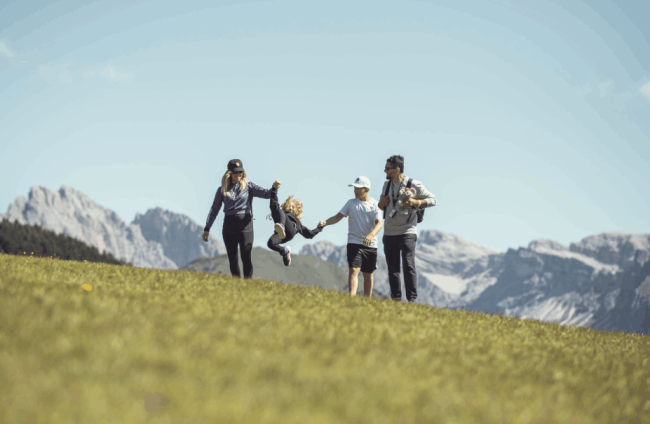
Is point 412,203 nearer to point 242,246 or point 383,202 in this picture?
point 383,202

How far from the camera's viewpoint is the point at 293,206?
1698cm

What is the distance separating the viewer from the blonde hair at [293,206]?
1683 centimetres

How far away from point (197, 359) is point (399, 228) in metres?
10.4

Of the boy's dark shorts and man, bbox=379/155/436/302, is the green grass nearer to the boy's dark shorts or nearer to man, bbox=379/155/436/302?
the boy's dark shorts

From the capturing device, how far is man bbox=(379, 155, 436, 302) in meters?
15.0

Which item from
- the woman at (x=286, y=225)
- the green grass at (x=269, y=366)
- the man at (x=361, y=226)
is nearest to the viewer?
the green grass at (x=269, y=366)

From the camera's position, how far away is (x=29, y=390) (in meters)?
4.21

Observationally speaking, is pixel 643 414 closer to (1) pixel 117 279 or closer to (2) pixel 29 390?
(2) pixel 29 390

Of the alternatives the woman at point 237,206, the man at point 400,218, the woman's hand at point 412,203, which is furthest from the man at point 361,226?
the woman at point 237,206

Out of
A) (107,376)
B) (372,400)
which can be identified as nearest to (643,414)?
(372,400)

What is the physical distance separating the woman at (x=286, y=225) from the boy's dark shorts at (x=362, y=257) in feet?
5.62

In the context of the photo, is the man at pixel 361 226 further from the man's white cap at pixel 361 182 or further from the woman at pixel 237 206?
the woman at pixel 237 206

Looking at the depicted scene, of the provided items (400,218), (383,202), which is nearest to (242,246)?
(383,202)

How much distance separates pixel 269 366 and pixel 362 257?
9412mm
